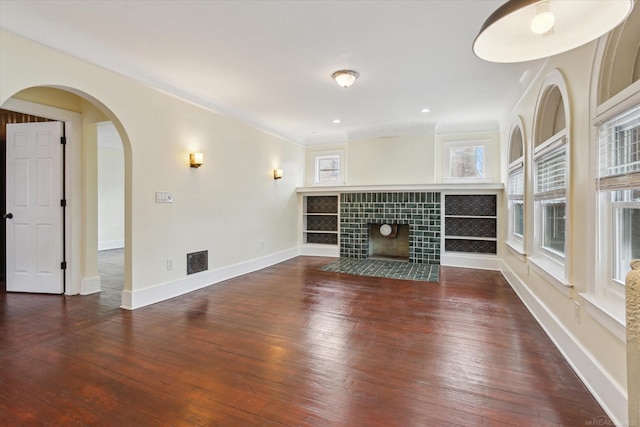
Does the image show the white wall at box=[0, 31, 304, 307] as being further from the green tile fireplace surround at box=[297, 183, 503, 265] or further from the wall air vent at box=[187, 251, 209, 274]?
the green tile fireplace surround at box=[297, 183, 503, 265]

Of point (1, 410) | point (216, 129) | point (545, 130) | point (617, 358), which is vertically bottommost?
point (1, 410)

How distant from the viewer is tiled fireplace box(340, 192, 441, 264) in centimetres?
579

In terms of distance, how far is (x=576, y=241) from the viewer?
222cm

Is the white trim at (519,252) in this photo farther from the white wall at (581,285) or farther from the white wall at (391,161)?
the white wall at (391,161)

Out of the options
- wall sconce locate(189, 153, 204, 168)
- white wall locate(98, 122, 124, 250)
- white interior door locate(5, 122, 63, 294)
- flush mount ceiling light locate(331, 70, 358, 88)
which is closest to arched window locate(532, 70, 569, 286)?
flush mount ceiling light locate(331, 70, 358, 88)

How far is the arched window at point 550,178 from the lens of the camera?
259cm

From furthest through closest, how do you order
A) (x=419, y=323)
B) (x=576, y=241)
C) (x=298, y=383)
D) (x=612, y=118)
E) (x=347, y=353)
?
(x=419, y=323) → (x=347, y=353) → (x=576, y=241) → (x=298, y=383) → (x=612, y=118)

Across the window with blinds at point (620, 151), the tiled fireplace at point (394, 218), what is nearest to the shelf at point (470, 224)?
the tiled fireplace at point (394, 218)

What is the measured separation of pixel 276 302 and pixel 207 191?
1.87 m

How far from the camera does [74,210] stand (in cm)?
385

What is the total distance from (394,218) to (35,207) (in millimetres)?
5543

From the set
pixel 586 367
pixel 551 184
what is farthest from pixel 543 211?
pixel 586 367

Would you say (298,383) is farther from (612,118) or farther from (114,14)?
(114,14)

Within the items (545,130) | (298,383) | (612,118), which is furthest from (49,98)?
(545,130)
